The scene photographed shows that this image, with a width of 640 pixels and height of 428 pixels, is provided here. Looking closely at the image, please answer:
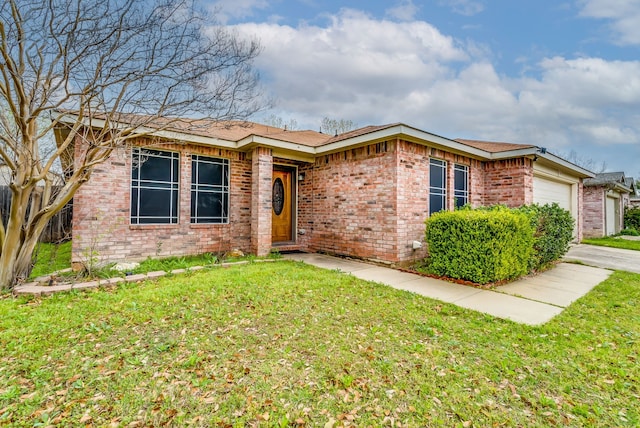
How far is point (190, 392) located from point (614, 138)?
4213cm

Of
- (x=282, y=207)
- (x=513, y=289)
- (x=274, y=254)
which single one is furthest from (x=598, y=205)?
(x=274, y=254)

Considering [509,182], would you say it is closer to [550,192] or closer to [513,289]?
[550,192]

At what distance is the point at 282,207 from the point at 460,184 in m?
5.33

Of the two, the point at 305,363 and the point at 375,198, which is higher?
the point at 375,198

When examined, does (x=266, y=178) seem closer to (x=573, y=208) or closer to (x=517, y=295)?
(x=517, y=295)

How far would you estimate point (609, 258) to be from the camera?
27.3ft

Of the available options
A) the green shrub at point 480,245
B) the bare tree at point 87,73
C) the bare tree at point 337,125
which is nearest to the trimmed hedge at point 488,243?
the green shrub at point 480,245

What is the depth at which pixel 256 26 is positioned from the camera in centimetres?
610

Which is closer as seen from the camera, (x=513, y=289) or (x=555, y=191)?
(x=513, y=289)

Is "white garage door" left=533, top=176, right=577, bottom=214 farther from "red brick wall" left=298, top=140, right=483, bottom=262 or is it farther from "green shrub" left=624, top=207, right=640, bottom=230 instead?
"green shrub" left=624, top=207, right=640, bottom=230

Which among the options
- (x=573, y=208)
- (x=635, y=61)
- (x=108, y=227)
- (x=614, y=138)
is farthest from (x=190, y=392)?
(x=614, y=138)

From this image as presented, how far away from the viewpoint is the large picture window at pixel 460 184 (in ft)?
26.9

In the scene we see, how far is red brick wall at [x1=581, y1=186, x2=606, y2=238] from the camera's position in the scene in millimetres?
14672

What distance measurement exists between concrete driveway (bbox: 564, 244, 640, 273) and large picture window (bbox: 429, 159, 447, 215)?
395 cm
